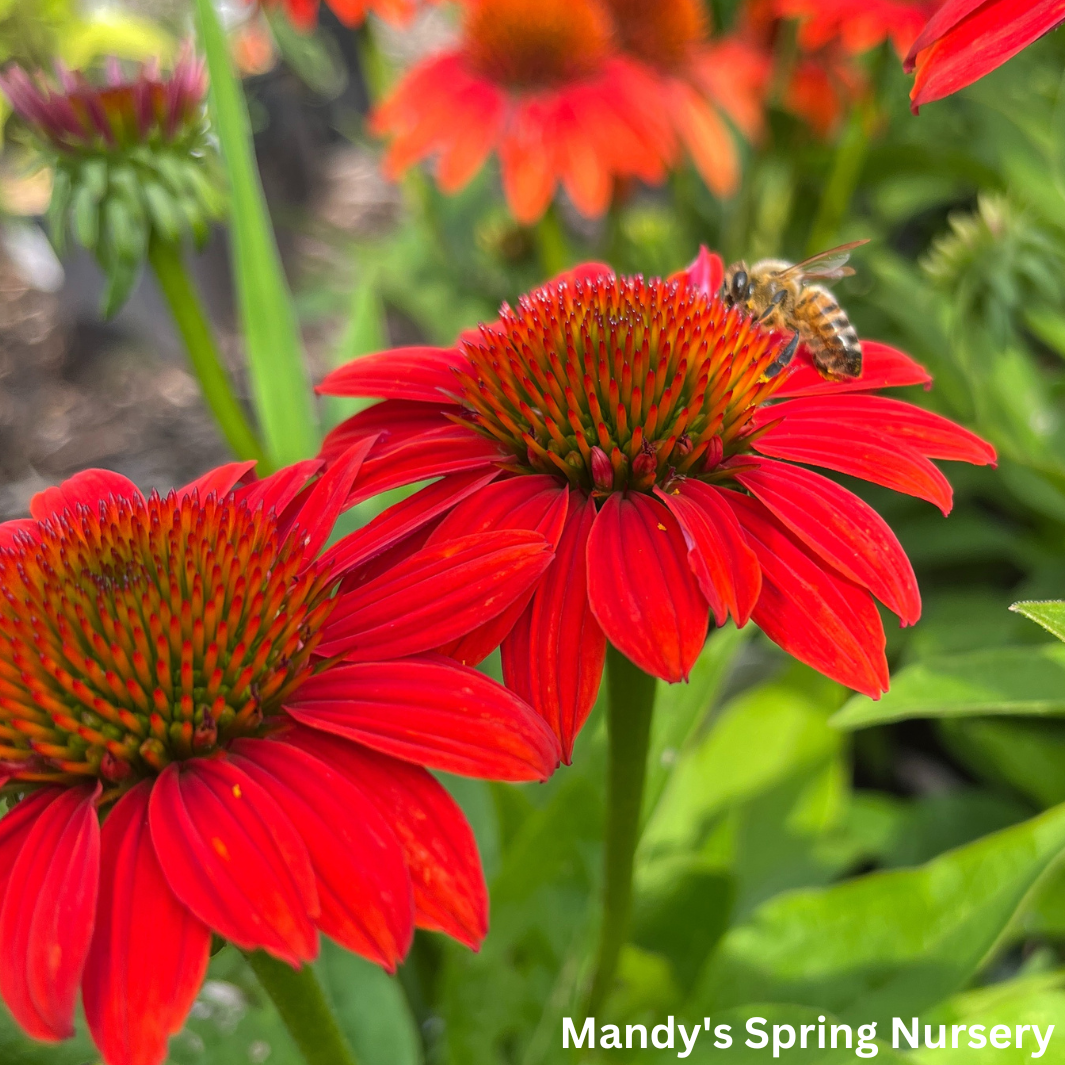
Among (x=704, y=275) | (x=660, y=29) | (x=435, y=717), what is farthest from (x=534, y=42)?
(x=435, y=717)

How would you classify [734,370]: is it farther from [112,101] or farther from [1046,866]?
[112,101]

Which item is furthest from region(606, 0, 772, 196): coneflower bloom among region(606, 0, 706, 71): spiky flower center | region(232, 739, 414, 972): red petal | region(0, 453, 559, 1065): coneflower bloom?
region(232, 739, 414, 972): red petal

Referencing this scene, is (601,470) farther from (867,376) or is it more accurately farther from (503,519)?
(867,376)

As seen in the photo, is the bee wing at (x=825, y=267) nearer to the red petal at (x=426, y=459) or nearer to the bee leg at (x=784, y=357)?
the bee leg at (x=784, y=357)

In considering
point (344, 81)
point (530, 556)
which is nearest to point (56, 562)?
point (530, 556)

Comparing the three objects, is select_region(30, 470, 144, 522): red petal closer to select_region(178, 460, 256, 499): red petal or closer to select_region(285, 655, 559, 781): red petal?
select_region(178, 460, 256, 499): red petal

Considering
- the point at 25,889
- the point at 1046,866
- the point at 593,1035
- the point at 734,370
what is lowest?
the point at 593,1035
